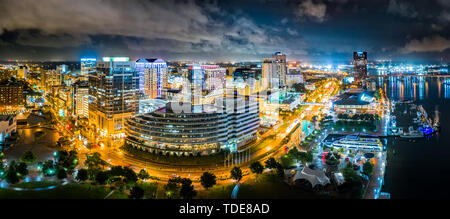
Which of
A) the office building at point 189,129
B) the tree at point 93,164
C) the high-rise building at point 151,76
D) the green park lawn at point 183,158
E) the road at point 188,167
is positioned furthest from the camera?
the high-rise building at point 151,76

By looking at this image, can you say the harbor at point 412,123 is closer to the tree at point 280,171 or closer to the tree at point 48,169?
the tree at point 280,171

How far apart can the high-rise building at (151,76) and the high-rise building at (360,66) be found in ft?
73.5

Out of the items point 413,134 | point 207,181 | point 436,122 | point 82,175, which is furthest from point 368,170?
point 436,122

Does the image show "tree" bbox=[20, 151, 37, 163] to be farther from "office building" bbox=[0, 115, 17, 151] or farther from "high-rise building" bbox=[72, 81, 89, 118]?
"high-rise building" bbox=[72, 81, 89, 118]

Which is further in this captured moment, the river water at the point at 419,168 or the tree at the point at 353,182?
the river water at the point at 419,168

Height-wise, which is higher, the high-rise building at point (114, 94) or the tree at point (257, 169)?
the high-rise building at point (114, 94)

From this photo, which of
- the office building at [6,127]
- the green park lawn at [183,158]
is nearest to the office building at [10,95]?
the office building at [6,127]

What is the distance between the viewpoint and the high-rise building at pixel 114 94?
10992 mm

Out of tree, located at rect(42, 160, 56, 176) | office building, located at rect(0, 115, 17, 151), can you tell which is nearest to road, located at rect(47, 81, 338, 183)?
tree, located at rect(42, 160, 56, 176)

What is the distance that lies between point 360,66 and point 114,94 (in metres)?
29.5

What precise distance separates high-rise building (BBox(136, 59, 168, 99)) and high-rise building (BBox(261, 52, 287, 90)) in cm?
854
